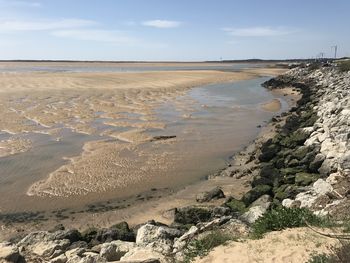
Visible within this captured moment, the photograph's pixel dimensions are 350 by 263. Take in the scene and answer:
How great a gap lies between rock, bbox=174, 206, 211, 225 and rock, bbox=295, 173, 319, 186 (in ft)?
8.91

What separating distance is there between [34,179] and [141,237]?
6.71 meters

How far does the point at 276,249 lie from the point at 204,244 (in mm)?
1067

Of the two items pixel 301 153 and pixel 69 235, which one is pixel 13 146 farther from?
pixel 301 153

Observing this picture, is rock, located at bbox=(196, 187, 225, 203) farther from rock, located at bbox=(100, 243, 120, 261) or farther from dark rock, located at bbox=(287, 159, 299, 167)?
rock, located at bbox=(100, 243, 120, 261)

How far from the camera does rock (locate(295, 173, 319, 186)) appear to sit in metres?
10.6

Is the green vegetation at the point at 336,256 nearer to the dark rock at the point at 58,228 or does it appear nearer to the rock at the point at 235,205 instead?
the rock at the point at 235,205

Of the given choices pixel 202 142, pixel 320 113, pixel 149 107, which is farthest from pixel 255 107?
pixel 202 142

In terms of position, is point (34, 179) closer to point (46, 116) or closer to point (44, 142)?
point (44, 142)

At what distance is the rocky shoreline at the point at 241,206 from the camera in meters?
7.01

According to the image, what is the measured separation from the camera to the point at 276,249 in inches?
244

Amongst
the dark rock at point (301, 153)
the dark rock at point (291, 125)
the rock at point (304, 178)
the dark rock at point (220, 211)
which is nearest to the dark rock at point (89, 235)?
the dark rock at point (220, 211)

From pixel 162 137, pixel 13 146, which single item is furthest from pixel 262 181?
pixel 13 146

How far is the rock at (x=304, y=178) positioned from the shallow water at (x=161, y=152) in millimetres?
3379

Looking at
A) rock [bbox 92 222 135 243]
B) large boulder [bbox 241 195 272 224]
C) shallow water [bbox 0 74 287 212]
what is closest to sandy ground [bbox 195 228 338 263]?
large boulder [bbox 241 195 272 224]
